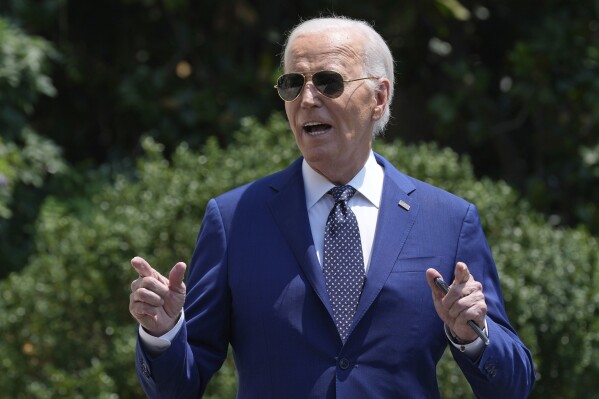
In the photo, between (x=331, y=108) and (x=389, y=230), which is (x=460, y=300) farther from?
(x=331, y=108)

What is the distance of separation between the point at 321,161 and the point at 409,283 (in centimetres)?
40

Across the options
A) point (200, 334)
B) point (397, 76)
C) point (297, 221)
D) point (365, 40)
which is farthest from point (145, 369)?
point (397, 76)

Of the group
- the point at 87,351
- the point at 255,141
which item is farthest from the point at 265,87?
the point at 87,351

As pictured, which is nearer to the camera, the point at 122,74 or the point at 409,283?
the point at 409,283

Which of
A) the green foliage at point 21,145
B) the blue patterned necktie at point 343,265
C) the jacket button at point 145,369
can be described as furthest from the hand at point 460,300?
the green foliage at point 21,145

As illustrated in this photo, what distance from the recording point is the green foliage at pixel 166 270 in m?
5.16

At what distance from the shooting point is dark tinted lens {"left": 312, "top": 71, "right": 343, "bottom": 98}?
2.99 m

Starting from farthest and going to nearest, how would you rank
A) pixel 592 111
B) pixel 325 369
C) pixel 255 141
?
pixel 592 111 < pixel 255 141 < pixel 325 369

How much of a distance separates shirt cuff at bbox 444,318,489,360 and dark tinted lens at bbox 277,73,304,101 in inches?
28.6

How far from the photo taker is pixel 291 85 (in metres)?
3.03

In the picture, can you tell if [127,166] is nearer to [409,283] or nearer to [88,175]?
[88,175]

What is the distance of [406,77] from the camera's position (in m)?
7.93

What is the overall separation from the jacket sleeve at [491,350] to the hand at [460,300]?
0.15 metres

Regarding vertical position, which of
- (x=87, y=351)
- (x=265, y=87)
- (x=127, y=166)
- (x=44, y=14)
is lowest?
(x=87, y=351)
